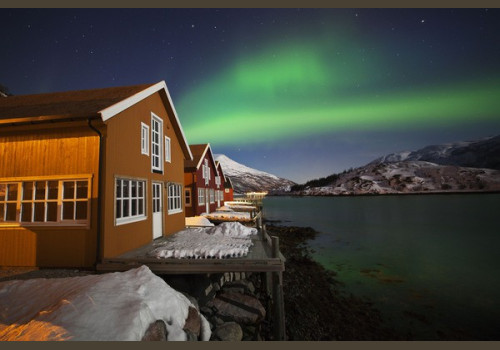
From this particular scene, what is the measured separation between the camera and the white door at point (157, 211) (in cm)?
1152

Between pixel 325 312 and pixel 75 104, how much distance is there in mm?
13288

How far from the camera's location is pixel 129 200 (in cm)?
923

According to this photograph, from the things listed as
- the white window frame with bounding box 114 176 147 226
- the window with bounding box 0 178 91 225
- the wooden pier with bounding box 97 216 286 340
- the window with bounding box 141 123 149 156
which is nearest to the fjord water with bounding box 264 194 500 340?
the wooden pier with bounding box 97 216 286 340

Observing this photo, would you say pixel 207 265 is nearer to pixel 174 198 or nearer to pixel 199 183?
pixel 174 198

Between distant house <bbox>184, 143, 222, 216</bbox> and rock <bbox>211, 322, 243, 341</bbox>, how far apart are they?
16595mm

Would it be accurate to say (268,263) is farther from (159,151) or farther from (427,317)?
(427,317)

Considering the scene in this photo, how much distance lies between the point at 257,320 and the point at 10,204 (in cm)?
939

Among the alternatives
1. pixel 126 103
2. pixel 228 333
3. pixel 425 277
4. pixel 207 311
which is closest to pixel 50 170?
pixel 126 103

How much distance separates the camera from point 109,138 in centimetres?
805

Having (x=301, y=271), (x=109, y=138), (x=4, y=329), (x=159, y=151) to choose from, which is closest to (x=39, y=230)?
(x=109, y=138)

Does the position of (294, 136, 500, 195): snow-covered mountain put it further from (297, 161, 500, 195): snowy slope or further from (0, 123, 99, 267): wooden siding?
(0, 123, 99, 267): wooden siding

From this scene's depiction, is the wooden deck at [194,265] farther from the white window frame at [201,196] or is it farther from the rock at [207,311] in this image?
the white window frame at [201,196]

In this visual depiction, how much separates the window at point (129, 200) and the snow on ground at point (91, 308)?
3215 millimetres

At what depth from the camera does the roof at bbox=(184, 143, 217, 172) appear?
22.9 m
